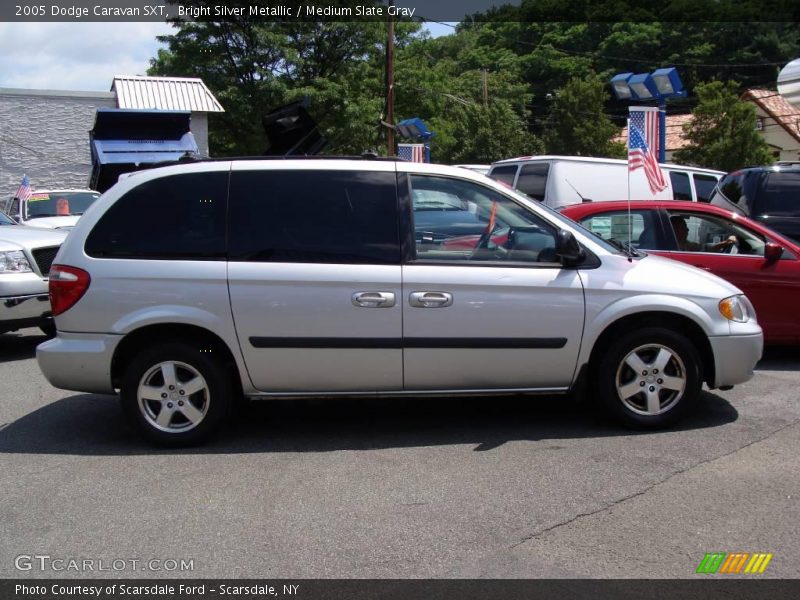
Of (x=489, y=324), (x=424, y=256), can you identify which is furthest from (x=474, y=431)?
(x=424, y=256)

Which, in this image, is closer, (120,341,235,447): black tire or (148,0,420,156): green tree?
(120,341,235,447): black tire

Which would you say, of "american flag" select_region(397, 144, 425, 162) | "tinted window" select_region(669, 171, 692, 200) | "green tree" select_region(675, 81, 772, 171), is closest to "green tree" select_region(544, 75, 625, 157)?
"green tree" select_region(675, 81, 772, 171)

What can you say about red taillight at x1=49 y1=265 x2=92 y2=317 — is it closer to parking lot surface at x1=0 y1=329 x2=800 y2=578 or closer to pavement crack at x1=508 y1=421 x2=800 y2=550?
parking lot surface at x1=0 y1=329 x2=800 y2=578

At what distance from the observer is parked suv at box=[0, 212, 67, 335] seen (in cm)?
819

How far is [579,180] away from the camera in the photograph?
40.2 ft

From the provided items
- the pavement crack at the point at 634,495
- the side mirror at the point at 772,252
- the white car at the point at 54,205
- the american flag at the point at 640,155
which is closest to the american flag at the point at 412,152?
the white car at the point at 54,205

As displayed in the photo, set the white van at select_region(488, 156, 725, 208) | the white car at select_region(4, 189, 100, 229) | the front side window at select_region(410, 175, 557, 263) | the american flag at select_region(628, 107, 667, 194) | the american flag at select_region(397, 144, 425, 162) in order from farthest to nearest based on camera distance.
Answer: the american flag at select_region(397, 144, 425, 162), the white car at select_region(4, 189, 100, 229), the white van at select_region(488, 156, 725, 208), the american flag at select_region(628, 107, 667, 194), the front side window at select_region(410, 175, 557, 263)

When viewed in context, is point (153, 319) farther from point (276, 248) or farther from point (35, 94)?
point (35, 94)

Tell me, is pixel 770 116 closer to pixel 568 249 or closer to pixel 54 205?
pixel 54 205

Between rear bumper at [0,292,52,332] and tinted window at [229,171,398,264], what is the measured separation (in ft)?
12.4

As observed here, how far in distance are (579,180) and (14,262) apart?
7.87 meters

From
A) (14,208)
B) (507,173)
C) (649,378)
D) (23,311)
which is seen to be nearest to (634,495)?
(649,378)

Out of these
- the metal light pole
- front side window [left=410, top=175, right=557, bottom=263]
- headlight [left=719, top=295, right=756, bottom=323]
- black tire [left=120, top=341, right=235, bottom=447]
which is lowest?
black tire [left=120, top=341, right=235, bottom=447]

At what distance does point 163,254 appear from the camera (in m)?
5.36
